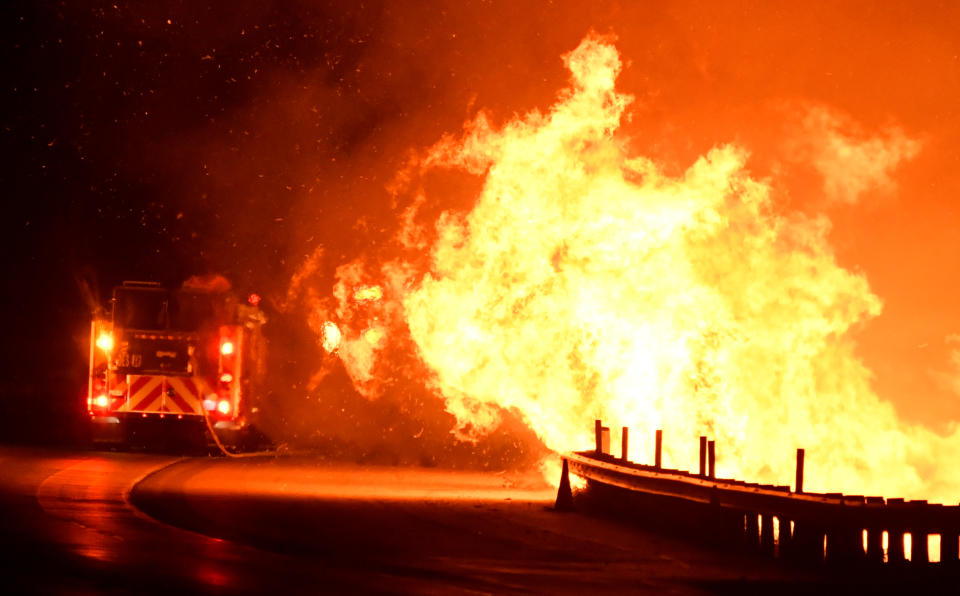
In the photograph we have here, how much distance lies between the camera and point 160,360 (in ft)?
93.8

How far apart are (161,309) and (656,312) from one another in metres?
11.1

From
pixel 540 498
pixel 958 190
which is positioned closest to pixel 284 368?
pixel 540 498

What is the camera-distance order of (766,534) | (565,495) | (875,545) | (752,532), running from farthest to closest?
1. (565,495)
2. (752,532)
3. (766,534)
4. (875,545)

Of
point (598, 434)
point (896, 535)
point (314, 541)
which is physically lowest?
point (314, 541)

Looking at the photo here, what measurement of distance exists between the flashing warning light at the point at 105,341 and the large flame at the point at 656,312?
7385mm

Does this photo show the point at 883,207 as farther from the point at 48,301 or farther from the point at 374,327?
the point at 48,301

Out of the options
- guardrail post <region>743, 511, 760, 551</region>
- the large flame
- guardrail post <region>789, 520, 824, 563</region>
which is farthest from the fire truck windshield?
guardrail post <region>789, 520, 824, 563</region>

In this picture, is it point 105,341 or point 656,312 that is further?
point 105,341

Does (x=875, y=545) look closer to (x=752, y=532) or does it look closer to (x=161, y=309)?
(x=752, y=532)

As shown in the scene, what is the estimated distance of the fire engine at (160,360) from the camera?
2858 centimetres

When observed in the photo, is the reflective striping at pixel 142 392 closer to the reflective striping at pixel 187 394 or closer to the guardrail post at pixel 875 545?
the reflective striping at pixel 187 394

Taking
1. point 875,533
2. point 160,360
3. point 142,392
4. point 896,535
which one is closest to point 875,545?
point 875,533

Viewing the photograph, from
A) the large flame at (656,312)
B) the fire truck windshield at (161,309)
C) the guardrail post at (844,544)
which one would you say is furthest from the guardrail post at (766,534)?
the fire truck windshield at (161,309)

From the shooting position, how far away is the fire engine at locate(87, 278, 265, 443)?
93.8 feet
